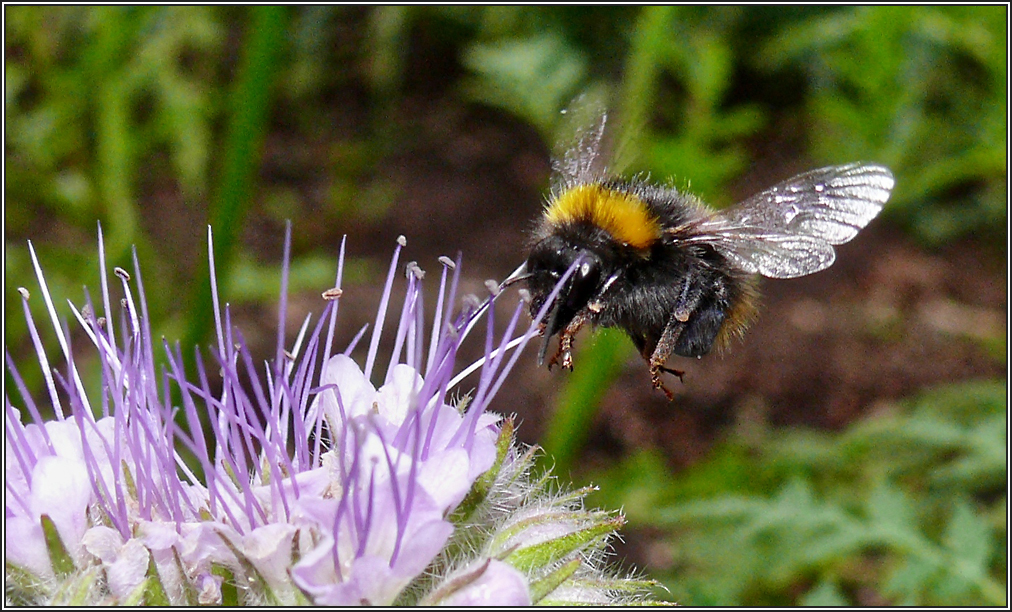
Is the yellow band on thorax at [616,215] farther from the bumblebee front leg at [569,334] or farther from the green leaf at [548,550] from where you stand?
the green leaf at [548,550]

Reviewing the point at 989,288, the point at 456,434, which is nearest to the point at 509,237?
the point at 989,288

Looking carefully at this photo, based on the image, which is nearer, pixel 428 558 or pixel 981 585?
pixel 428 558

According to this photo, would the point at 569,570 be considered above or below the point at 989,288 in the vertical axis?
above

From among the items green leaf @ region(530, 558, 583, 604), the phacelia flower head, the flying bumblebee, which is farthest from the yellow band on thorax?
green leaf @ region(530, 558, 583, 604)

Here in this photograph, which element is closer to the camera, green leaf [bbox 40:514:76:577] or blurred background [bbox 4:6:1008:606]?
green leaf [bbox 40:514:76:577]

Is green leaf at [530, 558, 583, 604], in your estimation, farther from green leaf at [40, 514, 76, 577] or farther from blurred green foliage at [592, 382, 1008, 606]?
Answer: blurred green foliage at [592, 382, 1008, 606]

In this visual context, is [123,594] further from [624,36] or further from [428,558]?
[624,36]

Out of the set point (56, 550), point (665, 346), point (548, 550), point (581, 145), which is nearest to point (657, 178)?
point (581, 145)
